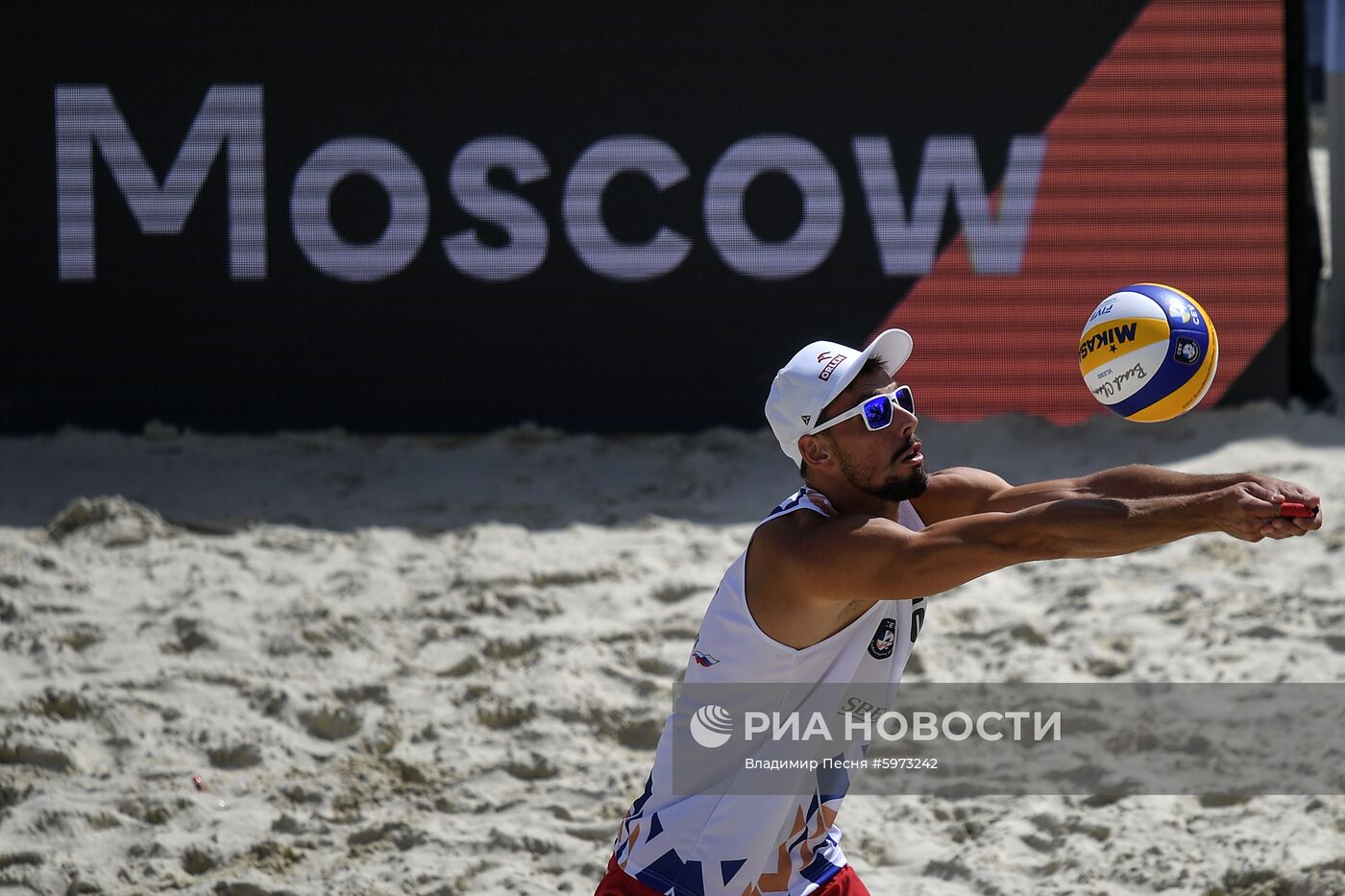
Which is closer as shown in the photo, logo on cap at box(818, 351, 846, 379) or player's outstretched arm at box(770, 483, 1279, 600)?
player's outstretched arm at box(770, 483, 1279, 600)

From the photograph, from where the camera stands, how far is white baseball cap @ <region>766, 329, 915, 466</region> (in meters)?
3.17

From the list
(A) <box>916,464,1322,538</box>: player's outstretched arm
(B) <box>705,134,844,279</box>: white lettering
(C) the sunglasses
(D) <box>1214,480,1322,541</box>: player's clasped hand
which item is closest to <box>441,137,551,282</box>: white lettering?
(B) <box>705,134,844,279</box>: white lettering

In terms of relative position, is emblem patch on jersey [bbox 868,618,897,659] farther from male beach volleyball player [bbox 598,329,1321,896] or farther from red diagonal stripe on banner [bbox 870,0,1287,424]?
red diagonal stripe on banner [bbox 870,0,1287,424]

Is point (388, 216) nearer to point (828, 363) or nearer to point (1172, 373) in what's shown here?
point (828, 363)

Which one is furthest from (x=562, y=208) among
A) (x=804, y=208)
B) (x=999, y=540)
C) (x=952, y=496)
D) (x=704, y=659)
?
(x=999, y=540)

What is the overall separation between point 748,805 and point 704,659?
1.02 feet

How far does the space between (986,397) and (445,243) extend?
8.37 ft

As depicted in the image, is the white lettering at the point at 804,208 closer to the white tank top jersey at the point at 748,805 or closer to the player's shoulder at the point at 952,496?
the player's shoulder at the point at 952,496

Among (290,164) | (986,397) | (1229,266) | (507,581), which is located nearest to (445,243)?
(290,164)

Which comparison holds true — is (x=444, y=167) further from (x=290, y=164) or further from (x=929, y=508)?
(x=929, y=508)

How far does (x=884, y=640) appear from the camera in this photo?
10.6 feet

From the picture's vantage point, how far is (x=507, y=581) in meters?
5.90

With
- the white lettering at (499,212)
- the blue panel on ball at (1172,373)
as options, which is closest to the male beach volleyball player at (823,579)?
the blue panel on ball at (1172,373)

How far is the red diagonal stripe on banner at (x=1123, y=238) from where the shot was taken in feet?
22.7
